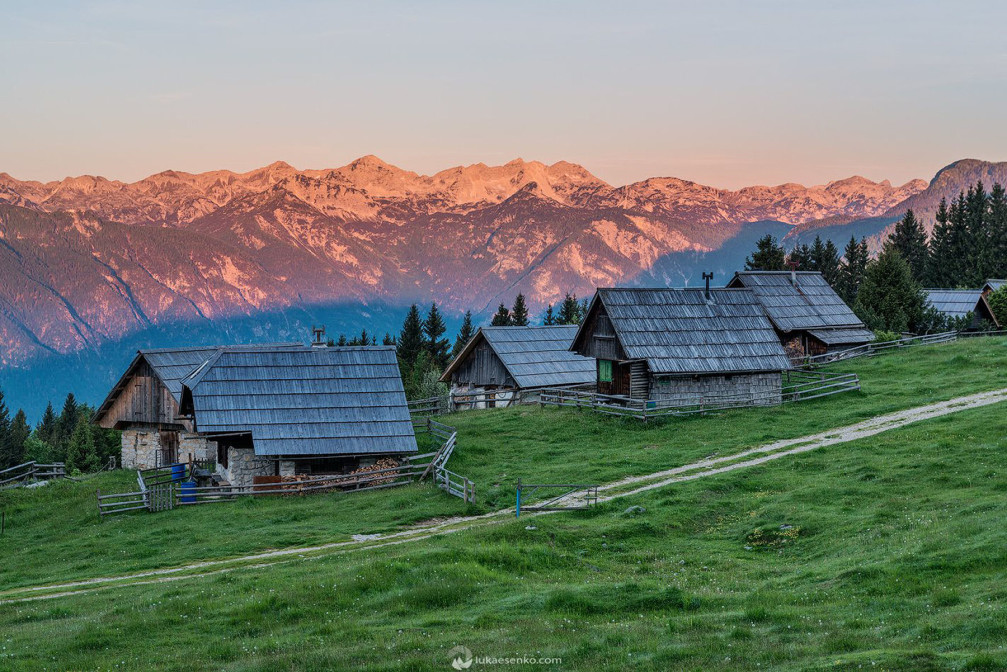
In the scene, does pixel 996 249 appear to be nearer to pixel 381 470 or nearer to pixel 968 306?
pixel 968 306

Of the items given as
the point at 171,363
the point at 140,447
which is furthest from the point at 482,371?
the point at 140,447

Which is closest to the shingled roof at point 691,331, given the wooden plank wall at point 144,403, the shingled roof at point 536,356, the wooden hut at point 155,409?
the shingled roof at point 536,356

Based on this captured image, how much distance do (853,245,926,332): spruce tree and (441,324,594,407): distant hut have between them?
2663 centimetres

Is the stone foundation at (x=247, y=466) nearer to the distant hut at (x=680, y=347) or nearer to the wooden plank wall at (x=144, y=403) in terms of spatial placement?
the wooden plank wall at (x=144, y=403)

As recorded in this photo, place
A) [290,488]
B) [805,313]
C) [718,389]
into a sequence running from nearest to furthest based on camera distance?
1. [290,488]
2. [718,389]
3. [805,313]

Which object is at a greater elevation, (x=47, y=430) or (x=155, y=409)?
(x=155, y=409)

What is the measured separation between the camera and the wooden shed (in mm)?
40906

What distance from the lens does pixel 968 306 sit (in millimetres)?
76688

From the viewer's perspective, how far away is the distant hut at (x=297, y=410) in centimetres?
4094

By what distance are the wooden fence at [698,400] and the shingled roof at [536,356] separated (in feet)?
11.8

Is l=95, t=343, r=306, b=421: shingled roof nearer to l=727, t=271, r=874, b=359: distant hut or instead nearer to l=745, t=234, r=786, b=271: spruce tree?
l=727, t=271, r=874, b=359: distant hut

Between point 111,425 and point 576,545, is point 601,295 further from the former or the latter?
point 111,425

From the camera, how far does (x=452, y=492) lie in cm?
3659

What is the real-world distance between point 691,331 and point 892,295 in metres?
31.4
